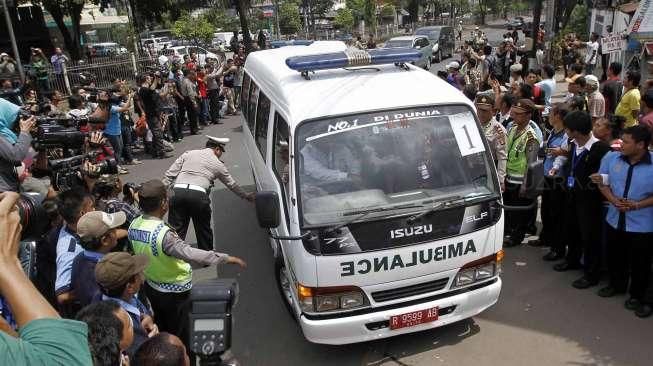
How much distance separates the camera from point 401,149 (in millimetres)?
4148

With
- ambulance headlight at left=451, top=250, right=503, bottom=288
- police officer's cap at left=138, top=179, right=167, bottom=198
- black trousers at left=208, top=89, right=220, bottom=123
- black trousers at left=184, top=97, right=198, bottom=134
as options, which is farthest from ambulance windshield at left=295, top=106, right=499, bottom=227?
black trousers at left=208, top=89, right=220, bottom=123

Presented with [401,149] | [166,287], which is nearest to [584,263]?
[401,149]

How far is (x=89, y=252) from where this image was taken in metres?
3.28

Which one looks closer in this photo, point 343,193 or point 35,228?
point 35,228

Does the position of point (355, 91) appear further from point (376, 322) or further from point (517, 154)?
point (517, 154)

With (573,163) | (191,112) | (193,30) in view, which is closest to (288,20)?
(193,30)

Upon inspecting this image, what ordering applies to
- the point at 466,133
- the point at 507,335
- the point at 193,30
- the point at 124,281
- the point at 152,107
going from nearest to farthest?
the point at 124,281 → the point at 466,133 → the point at 507,335 → the point at 152,107 → the point at 193,30

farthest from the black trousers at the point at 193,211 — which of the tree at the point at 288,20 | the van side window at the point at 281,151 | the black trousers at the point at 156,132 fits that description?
the tree at the point at 288,20

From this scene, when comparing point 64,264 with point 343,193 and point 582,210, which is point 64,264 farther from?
point 582,210

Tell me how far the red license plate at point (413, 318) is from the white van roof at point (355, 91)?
167cm

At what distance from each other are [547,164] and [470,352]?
249cm

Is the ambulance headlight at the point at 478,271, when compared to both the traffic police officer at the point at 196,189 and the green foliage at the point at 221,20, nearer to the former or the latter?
the traffic police officer at the point at 196,189

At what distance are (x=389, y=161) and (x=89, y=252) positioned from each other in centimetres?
231

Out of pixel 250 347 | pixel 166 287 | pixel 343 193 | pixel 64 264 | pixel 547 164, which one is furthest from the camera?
pixel 547 164
